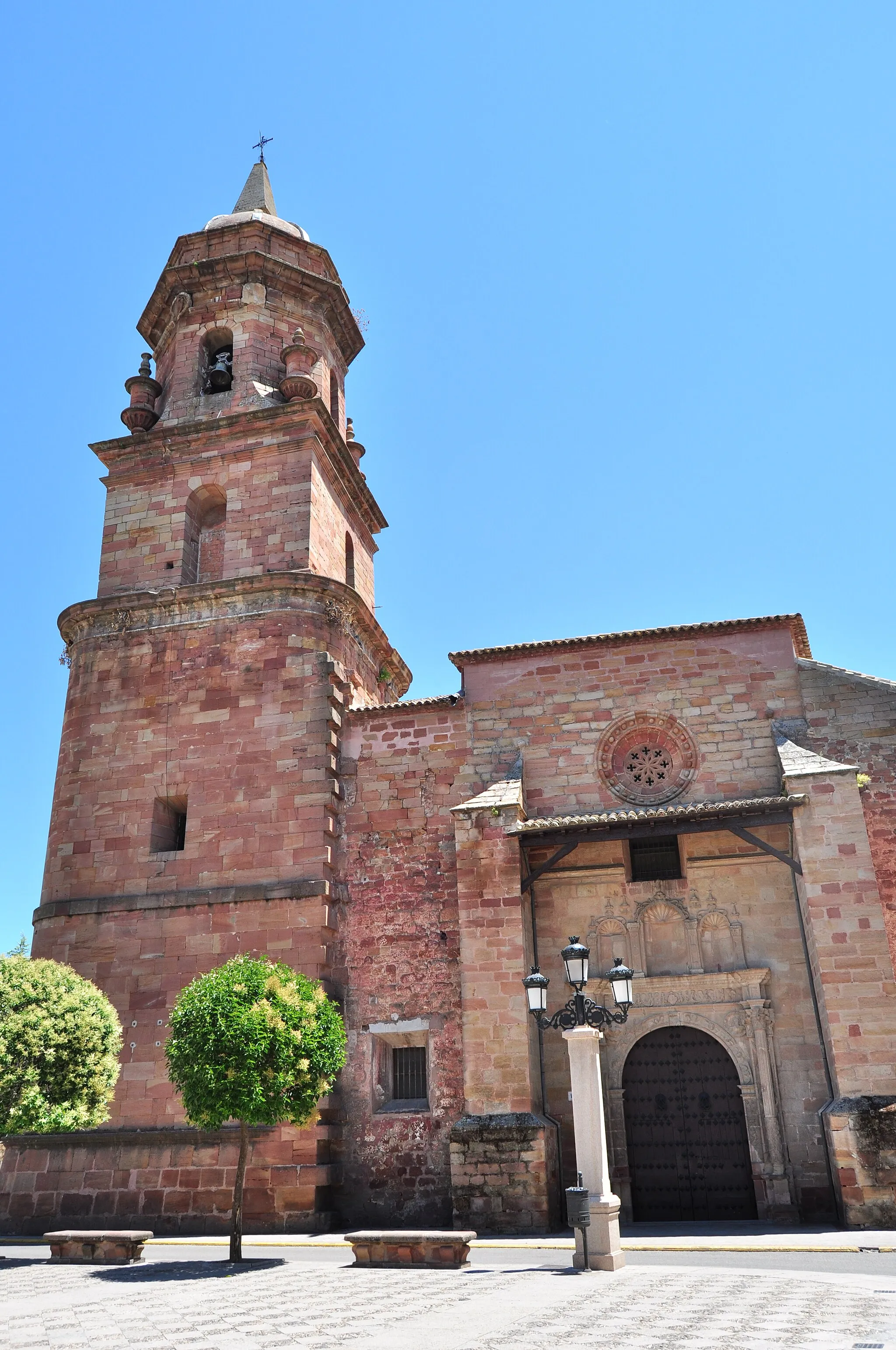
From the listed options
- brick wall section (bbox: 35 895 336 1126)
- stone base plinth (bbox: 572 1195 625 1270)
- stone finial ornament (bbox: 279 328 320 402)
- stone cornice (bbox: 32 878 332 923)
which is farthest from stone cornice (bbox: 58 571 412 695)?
stone base plinth (bbox: 572 1195 625 1270)

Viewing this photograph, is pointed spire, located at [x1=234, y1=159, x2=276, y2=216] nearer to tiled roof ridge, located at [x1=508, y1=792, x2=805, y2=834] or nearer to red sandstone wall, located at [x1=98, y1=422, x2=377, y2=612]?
red sandstone wall, located at [x1=98, y1=422, x2=377, y2=612]

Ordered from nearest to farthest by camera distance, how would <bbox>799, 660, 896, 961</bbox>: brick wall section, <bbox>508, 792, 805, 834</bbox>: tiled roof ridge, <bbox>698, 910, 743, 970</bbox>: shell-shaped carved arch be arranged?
<bbox>508, 792, 805, 834</bbox>: tiled roof ridge < <bbox>799, 660, 896, 961</bbox>: brick wall section < <bbox>698, 910, 743, 970</bbox>: shell-shaped carved arch

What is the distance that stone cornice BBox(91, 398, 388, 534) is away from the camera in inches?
717

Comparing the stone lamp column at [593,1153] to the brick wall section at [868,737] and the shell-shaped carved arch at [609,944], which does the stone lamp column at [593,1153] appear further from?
the brick wall section at [868,737]

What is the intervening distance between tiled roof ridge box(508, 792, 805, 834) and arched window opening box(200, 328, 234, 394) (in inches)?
413

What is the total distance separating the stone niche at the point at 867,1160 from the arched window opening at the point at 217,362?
51.6 feet

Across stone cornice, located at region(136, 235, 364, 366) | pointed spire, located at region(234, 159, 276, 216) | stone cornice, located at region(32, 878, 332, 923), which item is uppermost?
pointed spire, located at region(234, 159, 276, 216)

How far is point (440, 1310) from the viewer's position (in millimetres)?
7562

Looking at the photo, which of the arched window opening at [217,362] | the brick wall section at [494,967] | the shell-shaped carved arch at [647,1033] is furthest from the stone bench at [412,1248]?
the arched window opening at [217,362]

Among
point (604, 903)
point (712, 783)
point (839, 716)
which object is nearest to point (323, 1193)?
point (604, 903)

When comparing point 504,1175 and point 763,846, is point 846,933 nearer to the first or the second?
point 763,846

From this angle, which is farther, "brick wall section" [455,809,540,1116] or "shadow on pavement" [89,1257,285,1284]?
"brick wall section" [455,809,540,1116]

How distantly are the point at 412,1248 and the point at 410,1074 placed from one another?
4434mm

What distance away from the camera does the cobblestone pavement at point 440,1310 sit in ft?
20.8
